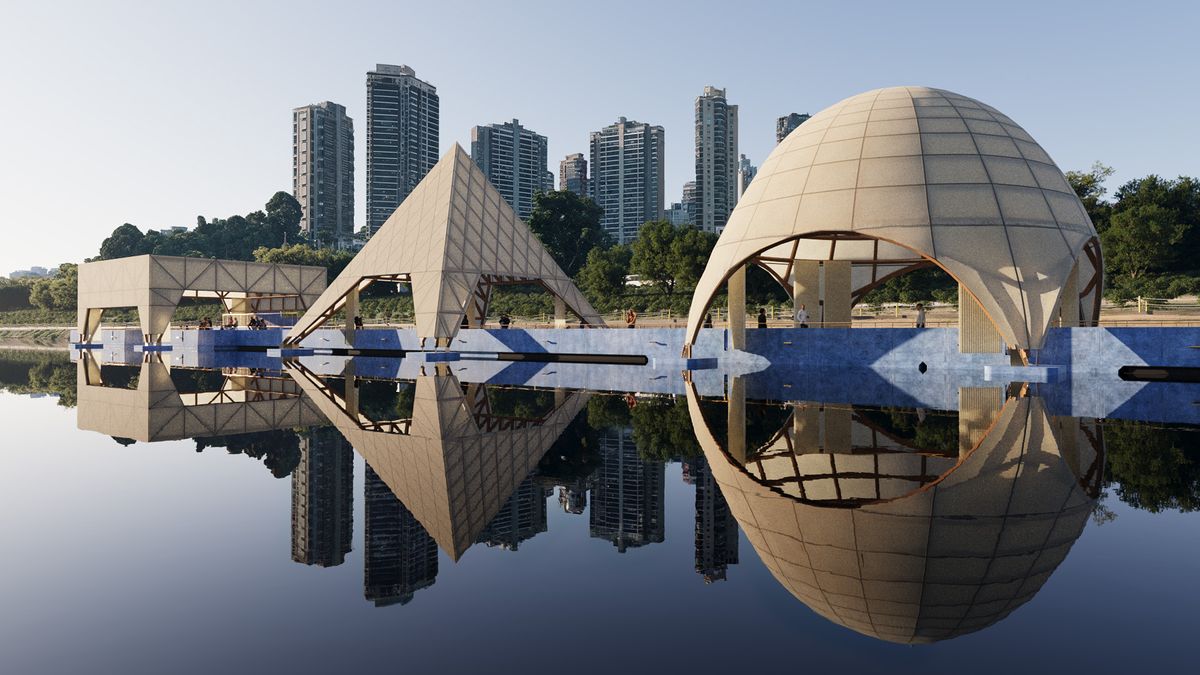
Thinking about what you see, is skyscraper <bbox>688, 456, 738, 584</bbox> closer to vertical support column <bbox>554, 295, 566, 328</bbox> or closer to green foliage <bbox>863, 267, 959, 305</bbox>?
vertical support column <bbox>554, 295, 566, 328</bbox>

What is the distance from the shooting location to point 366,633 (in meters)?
5.26

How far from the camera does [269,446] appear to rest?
13688mm

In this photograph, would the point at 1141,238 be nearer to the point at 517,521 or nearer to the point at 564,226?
the point at 564,226

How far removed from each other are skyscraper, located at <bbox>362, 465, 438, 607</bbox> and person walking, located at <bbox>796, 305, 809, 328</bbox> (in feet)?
77.7

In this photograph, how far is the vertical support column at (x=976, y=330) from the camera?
25.1m

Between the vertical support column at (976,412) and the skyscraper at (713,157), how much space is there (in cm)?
15576

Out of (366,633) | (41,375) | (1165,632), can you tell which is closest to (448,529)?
(366,633)

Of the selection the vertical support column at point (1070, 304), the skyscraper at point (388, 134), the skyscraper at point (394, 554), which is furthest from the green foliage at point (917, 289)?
the skyscraper at point (388, 134)

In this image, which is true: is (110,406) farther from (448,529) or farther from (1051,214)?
(1051,214)

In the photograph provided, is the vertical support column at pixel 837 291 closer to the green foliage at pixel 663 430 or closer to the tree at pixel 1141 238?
Result: the green foliage at pixel 663 430

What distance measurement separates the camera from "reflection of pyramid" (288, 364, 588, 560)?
827 cm

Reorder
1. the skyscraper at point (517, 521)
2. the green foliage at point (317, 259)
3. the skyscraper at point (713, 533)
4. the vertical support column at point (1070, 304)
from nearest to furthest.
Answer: the skyscraper at point (713, 533), the skyscraper at point (517, 521), the vertical support column at point (1070, 304), the green foliage at point (317, 259)

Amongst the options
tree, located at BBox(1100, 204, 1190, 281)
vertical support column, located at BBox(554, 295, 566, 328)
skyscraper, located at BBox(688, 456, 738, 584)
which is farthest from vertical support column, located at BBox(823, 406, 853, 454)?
tree, located at BBox(1100, 204, 1190, 281)

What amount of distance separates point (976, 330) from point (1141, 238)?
1650 inches
